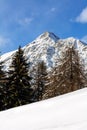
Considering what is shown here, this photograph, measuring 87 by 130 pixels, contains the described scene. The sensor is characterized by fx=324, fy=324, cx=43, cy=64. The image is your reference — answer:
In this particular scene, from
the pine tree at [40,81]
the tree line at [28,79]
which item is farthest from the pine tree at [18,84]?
the pine tree at [40,81]

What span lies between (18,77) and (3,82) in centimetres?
168

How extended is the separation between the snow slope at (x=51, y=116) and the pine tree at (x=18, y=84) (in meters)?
26.6

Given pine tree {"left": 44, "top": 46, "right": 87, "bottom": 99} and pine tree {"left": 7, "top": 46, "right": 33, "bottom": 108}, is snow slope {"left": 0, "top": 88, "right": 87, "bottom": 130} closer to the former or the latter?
pine tree {"left": 44, "top": 46, "right": 87, "bottom": 99}

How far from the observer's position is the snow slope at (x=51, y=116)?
3973mm

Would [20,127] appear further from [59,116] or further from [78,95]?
[78,95]

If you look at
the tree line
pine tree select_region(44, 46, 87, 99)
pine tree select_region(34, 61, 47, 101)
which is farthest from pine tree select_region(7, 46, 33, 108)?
pine tree select_region(34, 61, 47, 101)

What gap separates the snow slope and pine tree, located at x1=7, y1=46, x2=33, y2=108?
87.2 feet

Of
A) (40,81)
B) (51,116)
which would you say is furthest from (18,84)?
(51,116)

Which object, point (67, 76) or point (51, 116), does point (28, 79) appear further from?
point (51, 116)

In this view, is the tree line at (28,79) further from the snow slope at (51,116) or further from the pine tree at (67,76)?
the snow slope at (51,116)

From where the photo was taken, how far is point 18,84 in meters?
33.0

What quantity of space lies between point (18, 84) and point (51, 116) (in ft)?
94.1

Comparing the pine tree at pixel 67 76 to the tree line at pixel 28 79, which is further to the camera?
the tree line at pixel 28 79

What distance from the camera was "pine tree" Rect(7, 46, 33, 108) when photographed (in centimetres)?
3225
